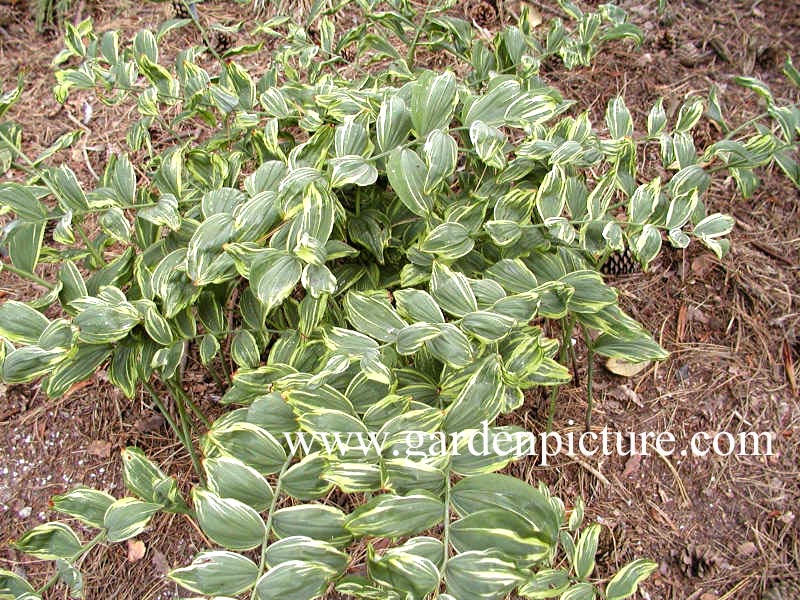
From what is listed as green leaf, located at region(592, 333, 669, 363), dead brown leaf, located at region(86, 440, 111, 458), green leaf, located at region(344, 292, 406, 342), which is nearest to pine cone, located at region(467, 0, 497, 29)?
green leaf, located at region(592, 333, 669, 363)

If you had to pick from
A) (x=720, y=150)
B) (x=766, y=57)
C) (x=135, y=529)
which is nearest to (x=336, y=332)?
(x=135, y=529)

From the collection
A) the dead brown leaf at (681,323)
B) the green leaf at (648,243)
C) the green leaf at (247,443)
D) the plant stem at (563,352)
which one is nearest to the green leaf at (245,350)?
the green leaf at (247,443)

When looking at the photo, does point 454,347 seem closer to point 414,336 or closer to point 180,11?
point 414,336

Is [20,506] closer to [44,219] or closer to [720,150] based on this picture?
[44,219]

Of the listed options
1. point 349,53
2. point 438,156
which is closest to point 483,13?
point 349,53

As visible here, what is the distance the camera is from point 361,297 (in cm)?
133

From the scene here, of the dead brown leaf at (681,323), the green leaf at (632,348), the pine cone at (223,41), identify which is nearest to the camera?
the green leaf at (632,348)

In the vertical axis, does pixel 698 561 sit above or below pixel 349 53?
below

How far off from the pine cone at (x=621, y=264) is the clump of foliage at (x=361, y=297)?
0.43 meters

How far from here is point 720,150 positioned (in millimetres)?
1493

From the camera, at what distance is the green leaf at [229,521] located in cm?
98

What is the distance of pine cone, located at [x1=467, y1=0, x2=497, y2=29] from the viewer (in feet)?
8.61

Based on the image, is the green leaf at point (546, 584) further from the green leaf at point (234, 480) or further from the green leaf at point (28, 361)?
the green leaf at point (28, 361)

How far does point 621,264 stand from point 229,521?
154 centimetres
